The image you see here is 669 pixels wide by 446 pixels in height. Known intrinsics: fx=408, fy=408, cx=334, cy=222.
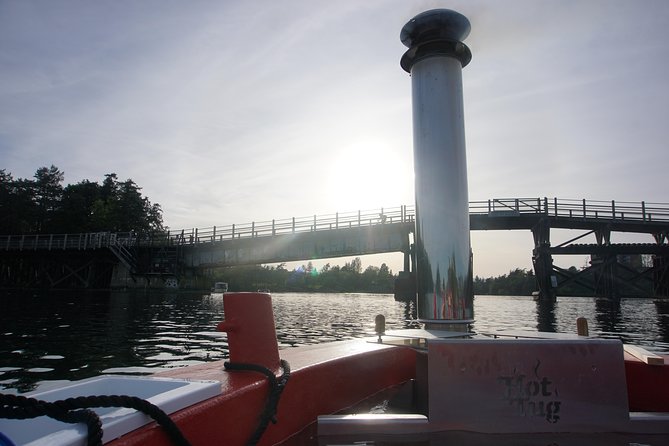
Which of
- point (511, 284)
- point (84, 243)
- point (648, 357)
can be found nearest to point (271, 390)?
point (648, 357)

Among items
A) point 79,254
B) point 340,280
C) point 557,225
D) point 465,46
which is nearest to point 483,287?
point 340,280

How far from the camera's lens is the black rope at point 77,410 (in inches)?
53.8

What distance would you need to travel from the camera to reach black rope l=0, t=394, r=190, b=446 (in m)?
1.37

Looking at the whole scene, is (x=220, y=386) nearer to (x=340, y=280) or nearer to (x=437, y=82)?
(x=437, y=82)

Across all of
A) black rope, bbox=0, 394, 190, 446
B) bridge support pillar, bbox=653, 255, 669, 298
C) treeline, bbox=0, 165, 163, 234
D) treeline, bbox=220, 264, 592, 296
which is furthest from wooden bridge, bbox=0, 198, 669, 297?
treeline, bbox=220, 264, 592, 296

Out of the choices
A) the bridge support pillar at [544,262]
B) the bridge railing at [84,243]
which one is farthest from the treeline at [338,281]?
the bridge support pillar at [544,262]

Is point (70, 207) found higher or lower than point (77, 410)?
higher

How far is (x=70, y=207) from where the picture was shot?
69062 mm

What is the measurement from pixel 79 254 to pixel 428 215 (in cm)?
5157

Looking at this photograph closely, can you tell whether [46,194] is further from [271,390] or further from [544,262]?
[271,390]

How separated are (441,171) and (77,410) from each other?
3.88 metres

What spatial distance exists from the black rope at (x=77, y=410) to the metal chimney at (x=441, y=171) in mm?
3231

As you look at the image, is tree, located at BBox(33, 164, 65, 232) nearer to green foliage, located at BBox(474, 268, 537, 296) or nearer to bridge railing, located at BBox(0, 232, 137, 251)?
bridge railing, located at BBox(0, 232, 137, 251)

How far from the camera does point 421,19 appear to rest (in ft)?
15.9
